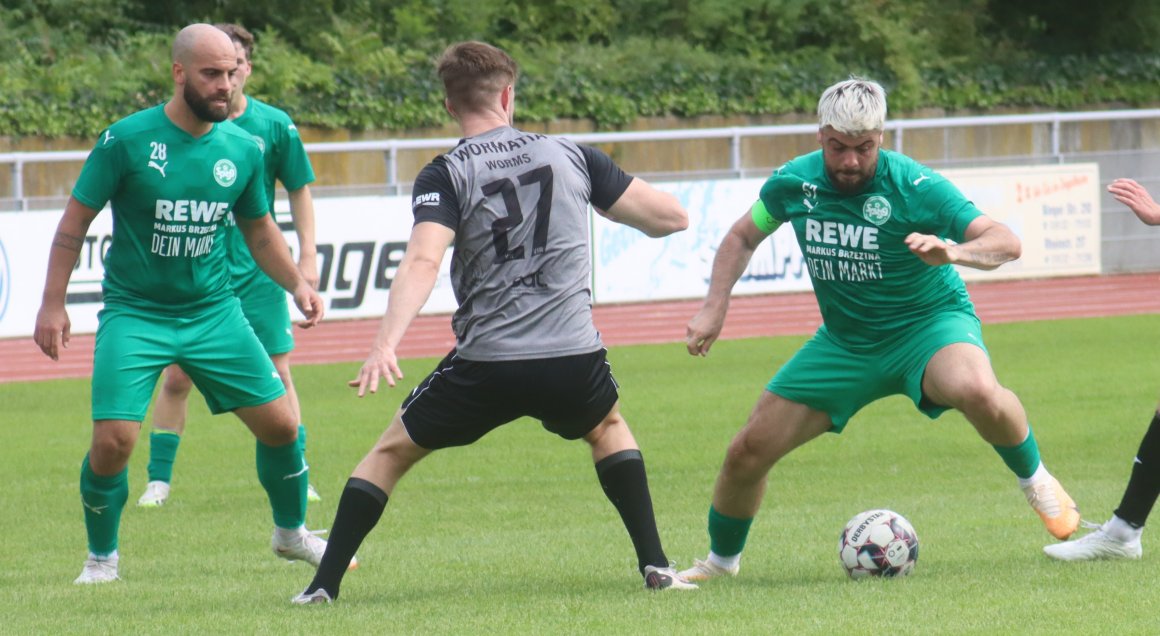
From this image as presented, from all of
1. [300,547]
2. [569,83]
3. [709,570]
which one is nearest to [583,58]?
[569,83]

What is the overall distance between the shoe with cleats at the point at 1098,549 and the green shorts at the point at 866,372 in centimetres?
74

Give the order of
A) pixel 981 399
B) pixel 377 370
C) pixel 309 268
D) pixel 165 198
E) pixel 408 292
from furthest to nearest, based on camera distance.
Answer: pixel 309 268 → pixel 165 198 → pixel 981 399 → pixel 408 292 → pixel 377 370

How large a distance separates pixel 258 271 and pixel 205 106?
2.64 metres

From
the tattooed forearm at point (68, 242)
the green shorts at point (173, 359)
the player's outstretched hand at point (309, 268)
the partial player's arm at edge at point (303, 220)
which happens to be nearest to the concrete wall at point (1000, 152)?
the partial player's arm at edge at point (303, 220)

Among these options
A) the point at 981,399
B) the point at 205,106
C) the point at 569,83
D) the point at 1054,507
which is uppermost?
the point at 205,106

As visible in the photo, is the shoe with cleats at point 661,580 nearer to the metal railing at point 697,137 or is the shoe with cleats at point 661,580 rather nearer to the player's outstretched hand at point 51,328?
the player's outstretched hand at point 51,328

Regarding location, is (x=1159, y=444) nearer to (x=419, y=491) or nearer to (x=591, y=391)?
(x=591, y=391)

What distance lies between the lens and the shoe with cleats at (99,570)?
6.74 m

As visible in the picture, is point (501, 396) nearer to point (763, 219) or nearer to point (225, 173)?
point (763, 219)

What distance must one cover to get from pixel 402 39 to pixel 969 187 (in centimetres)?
1076

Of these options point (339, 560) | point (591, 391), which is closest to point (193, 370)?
point (339, 560)

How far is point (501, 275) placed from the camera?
18.6ft

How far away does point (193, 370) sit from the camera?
22.1 ft

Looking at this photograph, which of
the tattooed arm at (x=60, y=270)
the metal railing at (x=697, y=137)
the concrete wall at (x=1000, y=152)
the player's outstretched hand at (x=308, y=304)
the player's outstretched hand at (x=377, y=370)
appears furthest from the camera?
the concrete wall at (x=1000, y=152)
